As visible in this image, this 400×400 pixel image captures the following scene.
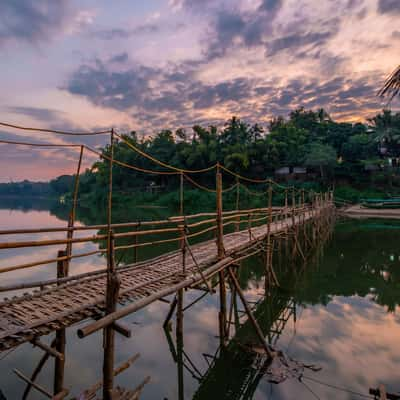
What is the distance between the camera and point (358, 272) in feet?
37.3

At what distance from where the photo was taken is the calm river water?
15.9 ft

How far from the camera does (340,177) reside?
126 ft

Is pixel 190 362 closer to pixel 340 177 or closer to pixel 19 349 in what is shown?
pixel 19 349

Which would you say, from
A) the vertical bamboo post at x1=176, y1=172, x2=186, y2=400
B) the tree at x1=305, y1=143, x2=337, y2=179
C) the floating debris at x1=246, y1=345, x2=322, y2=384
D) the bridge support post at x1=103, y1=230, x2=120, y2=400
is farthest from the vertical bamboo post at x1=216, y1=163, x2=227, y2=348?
the tree at x1=305, y1=143, x2=337, y2=179

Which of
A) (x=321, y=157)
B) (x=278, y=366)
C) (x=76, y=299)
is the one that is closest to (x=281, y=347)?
(x=278, y=366)

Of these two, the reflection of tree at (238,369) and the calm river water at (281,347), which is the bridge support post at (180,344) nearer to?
the calm river water at (281,347)

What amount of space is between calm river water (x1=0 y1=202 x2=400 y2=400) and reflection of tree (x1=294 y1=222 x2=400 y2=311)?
1.5 inches

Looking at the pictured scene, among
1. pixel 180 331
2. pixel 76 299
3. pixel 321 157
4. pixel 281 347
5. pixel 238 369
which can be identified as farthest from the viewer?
pixel 321 157

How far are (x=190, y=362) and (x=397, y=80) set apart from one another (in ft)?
20.8

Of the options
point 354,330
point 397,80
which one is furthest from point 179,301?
point 397,80

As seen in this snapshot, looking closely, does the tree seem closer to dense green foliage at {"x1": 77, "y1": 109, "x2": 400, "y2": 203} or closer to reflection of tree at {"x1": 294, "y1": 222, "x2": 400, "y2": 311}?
dense green foliage at {"x1": 77, "y1": 109, "x2": 400, "y2": 203}

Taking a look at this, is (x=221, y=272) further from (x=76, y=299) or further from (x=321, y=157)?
(x=321, y=157)

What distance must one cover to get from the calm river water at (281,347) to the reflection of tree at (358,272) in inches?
1.5

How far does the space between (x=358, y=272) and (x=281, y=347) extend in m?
6.80
